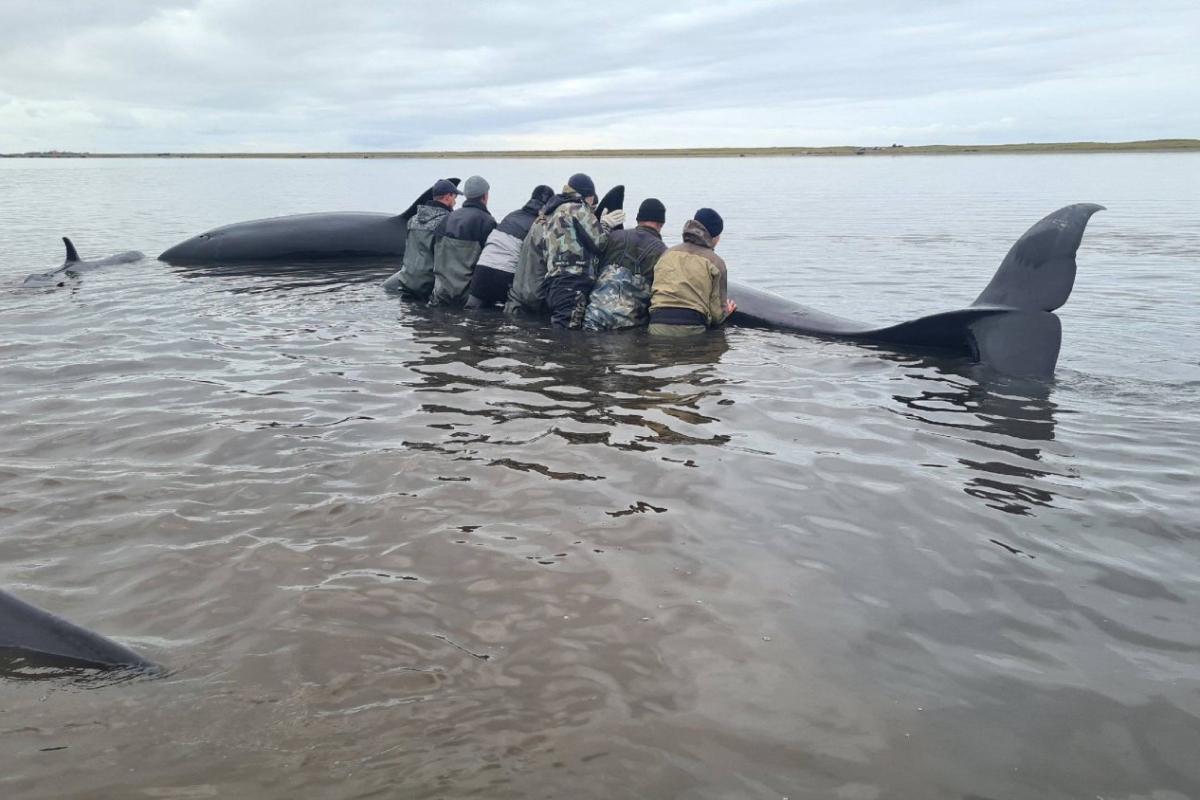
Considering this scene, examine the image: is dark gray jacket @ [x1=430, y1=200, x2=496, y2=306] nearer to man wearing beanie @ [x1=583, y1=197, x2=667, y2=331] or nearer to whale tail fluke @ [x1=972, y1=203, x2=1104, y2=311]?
man wearing beanie @ [x1=583, y1=197, x2=667, y2=331]

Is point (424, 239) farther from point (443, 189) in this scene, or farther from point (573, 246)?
point (573, 246)

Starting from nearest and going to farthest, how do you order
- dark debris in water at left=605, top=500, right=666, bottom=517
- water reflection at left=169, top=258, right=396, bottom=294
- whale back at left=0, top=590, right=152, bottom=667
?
1. whale back at left=0, top=590, right=152, bottom=667
2. dark debris in water at left=605, top=500, right=666, bottom=517
3. water reflection at left=169, top=258, right=396, bottom=294

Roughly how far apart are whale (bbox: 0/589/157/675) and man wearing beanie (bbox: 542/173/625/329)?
30.2 ft

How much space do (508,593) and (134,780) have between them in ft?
6.88

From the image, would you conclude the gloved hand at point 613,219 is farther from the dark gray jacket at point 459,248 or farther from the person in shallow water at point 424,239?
the person in shallow water at point 424,239

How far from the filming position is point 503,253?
14.2m

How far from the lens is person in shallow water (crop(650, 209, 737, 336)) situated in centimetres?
1195

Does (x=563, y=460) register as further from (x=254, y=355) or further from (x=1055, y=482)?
(x=254, y=355)

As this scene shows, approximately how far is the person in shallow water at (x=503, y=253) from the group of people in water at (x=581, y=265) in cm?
2

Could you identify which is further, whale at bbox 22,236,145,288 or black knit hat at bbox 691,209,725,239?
whale at bbox 22,236,145,288

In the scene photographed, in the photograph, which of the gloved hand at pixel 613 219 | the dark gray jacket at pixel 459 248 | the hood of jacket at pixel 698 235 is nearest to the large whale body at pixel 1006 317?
the hood of jacket at pixel 698 235

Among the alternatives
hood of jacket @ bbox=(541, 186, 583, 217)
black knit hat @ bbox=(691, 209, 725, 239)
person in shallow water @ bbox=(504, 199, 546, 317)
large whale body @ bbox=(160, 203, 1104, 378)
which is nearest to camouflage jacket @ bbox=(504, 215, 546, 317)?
person in shallow water @ bbox=(504, 199, 546, 317)

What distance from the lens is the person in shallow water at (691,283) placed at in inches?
471

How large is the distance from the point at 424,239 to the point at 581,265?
12.5ft
